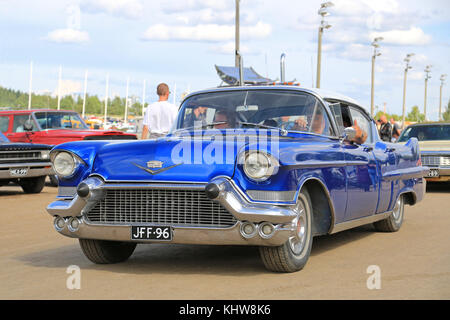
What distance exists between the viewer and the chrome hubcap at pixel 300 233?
20.1 ft

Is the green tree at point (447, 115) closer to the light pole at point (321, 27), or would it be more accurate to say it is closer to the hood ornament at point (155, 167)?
the light pole at point (321, 27)

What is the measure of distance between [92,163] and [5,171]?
329 inches

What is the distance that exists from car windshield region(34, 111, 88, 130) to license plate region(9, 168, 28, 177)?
3.65 metres

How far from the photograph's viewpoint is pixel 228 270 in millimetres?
6238

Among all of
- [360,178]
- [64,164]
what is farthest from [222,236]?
[360,178]

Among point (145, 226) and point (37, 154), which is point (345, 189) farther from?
point (37, 154)

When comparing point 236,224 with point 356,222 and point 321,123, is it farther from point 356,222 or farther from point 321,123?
point 356,222

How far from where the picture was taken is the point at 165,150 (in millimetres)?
6023

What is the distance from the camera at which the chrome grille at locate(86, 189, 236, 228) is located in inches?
227

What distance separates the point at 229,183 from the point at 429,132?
40.0 feet

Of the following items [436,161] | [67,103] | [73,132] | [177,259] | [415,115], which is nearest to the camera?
[177,259]

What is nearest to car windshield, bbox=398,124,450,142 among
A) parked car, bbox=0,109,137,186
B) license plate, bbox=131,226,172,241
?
parked car, bbox=0,109,137,186

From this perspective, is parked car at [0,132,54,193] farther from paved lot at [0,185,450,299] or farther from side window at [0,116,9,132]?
paved lot at [0,185,450,299]
